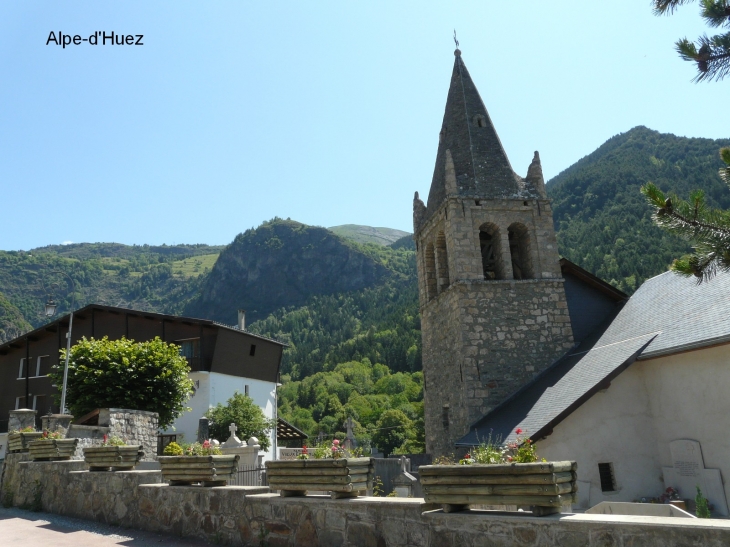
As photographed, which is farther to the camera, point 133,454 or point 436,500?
point 133,454

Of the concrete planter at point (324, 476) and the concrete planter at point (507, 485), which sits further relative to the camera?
the concrete planter at point (324, 476)

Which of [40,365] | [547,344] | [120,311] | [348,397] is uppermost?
[120,311]

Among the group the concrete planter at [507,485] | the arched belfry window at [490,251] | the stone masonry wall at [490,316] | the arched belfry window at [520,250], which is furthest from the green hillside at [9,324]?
the concrete planter at [507,485]

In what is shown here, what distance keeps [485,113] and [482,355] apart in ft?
31.5

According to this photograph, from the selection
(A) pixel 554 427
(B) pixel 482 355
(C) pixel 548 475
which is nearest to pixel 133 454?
(C) pixel 548 475

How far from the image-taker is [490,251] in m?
19.7

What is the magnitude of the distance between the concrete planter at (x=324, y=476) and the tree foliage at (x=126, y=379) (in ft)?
43.9

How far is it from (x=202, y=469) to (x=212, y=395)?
78.7 feet

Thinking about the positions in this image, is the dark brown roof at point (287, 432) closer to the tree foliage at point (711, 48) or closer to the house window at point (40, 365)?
the house window at point (40, 365)

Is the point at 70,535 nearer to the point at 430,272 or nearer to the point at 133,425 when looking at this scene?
the point at 133,425

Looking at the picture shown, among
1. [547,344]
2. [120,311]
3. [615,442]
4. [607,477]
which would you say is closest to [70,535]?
[607,477]

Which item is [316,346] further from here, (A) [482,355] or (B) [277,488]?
(B) [277,488]

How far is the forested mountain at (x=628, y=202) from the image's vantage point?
58750mm

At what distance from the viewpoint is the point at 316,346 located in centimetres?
12562
